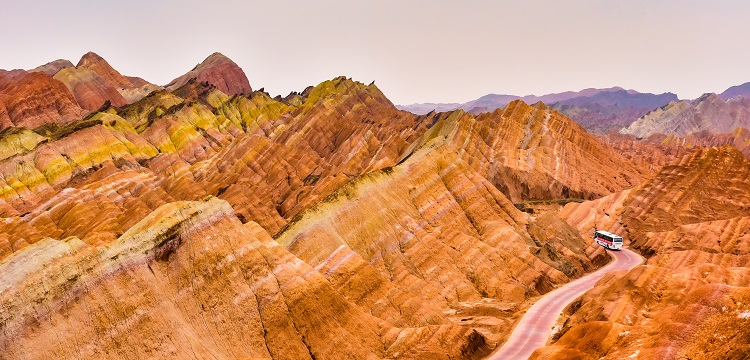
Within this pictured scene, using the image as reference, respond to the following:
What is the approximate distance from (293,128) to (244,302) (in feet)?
431

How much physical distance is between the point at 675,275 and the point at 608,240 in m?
38.1

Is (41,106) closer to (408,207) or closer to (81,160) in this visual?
(81,160)

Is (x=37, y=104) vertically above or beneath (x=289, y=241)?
above

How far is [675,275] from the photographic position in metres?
49.7

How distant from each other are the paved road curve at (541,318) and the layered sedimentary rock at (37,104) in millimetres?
169951

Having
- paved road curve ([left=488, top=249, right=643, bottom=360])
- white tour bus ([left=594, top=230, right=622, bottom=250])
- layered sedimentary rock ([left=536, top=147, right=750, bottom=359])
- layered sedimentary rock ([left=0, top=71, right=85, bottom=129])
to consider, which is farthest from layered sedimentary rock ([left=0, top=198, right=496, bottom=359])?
layered sedimentary rock ([left=0, top=71, right=85, bottom=129])

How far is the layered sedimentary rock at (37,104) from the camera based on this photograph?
6885 inches

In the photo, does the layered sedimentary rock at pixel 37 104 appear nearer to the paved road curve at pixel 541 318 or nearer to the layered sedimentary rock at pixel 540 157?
the layered sedimentary rock at pixel 540 157

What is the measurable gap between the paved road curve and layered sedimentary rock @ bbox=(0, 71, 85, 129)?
16995 cm

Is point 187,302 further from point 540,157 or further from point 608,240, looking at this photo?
point 540,157

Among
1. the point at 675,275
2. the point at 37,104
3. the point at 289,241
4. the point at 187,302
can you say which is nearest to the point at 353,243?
the point at 289,241

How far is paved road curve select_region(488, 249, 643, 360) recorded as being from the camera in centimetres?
4981

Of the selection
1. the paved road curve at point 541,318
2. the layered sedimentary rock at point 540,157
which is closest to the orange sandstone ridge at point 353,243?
the layered sedimentary rock at point 540,157

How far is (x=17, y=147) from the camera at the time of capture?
142 m
